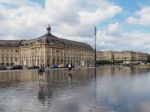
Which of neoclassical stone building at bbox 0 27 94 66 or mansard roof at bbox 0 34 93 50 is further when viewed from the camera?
mansard roof at bbox 0 34 93 50

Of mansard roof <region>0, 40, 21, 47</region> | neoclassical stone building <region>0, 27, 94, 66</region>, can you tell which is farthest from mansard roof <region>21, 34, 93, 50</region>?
mansard roof <region>0, 40, 21, 47</region>

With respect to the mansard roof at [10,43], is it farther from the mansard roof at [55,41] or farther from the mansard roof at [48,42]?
the mansard roof at [55,41]

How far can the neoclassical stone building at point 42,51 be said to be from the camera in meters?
154

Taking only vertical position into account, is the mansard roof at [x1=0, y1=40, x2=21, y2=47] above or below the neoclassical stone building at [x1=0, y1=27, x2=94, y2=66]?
above

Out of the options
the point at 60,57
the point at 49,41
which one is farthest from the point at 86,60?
the point at 49,41

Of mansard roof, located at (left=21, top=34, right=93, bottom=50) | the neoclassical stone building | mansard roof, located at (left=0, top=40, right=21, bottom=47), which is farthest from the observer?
mansard roof, located at (left=0, top=40, right=21, bottom=47)

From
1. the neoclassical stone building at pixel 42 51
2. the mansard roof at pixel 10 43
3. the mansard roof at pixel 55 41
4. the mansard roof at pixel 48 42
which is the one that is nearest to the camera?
the neoclassical stone building at pixel 42 51

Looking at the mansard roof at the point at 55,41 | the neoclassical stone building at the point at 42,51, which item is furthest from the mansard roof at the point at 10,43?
the mansard roof at the point at 55,41

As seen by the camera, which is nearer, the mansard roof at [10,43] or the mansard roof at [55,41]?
the mansard roof at [55,41]

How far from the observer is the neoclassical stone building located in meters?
154

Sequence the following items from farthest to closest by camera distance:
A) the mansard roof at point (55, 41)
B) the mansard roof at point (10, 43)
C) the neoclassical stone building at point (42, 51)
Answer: the mansard roof at point (10, 43) → the mansard roof at point (55, 41) → the neoclassical stone building at point (42, 51)

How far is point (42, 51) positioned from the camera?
503 feet

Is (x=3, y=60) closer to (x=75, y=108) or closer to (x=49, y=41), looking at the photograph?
(x=49, y=41)

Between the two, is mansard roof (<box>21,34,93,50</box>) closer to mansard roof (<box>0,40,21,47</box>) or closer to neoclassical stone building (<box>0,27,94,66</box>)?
neoclassical stone building (<box>0,27,94,66</box>)
